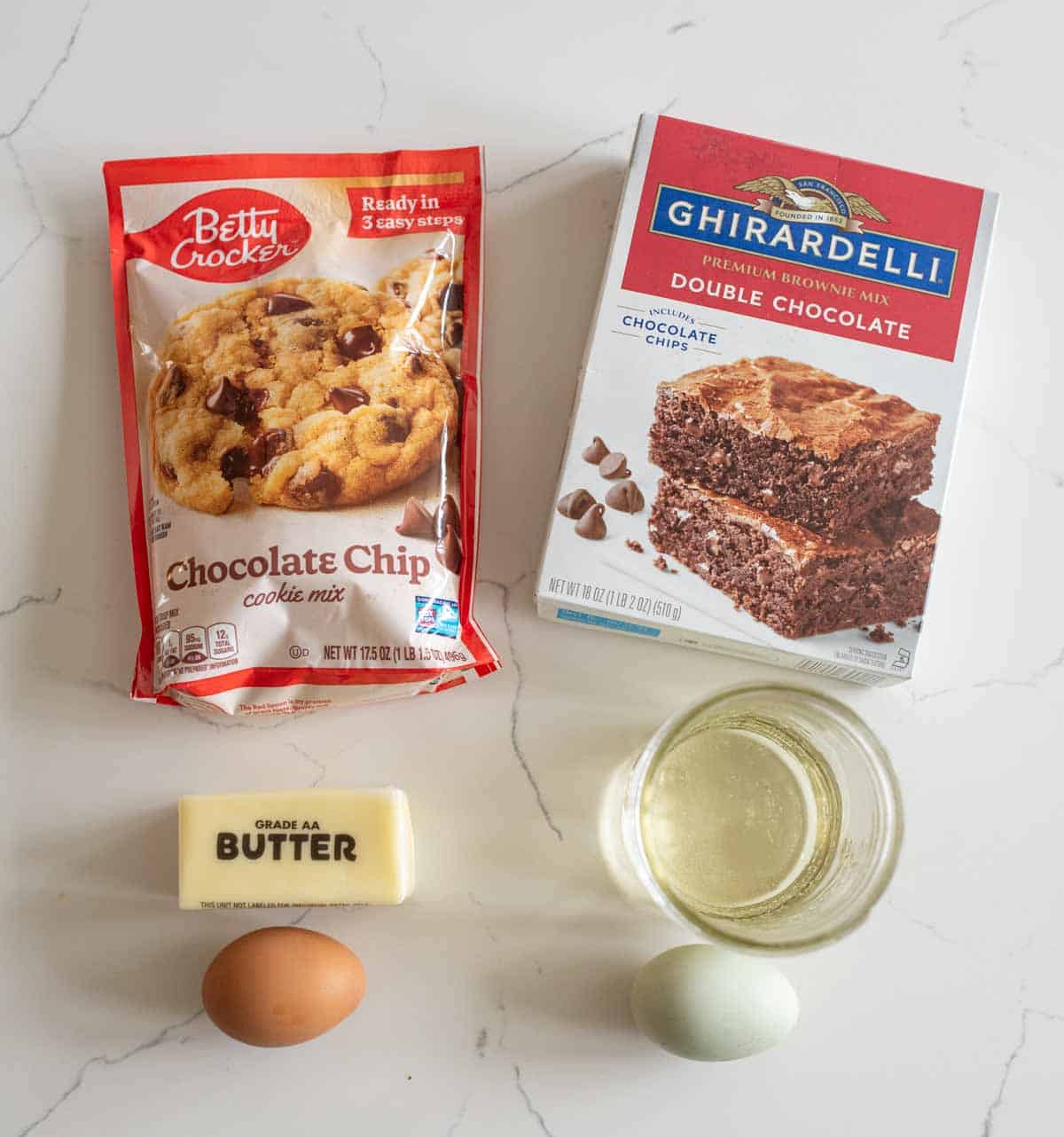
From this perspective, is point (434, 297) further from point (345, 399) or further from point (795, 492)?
point (795, 492)

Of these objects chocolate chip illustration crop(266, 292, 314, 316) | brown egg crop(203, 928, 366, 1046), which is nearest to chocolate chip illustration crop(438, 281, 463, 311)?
chocolate chip illustration crop(266, 292, 314, 316)

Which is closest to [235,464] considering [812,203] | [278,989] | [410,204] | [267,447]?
[267,447]

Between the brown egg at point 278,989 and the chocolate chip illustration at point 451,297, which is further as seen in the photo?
the chocolate chip illustration at point 451,297

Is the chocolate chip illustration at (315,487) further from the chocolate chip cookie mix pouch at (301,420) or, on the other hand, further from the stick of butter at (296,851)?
the stick of butter at (296,851)

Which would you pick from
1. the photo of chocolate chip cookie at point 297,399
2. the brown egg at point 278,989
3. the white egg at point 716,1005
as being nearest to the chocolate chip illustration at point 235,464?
the photo of chocolate chip cookie at point 297,399

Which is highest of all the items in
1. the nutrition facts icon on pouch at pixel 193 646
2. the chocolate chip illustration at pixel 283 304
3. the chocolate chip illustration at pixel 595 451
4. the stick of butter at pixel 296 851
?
the chocolate chip illustration at pixel 283 304

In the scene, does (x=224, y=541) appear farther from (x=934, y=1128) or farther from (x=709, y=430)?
(x=934, y=1128)
